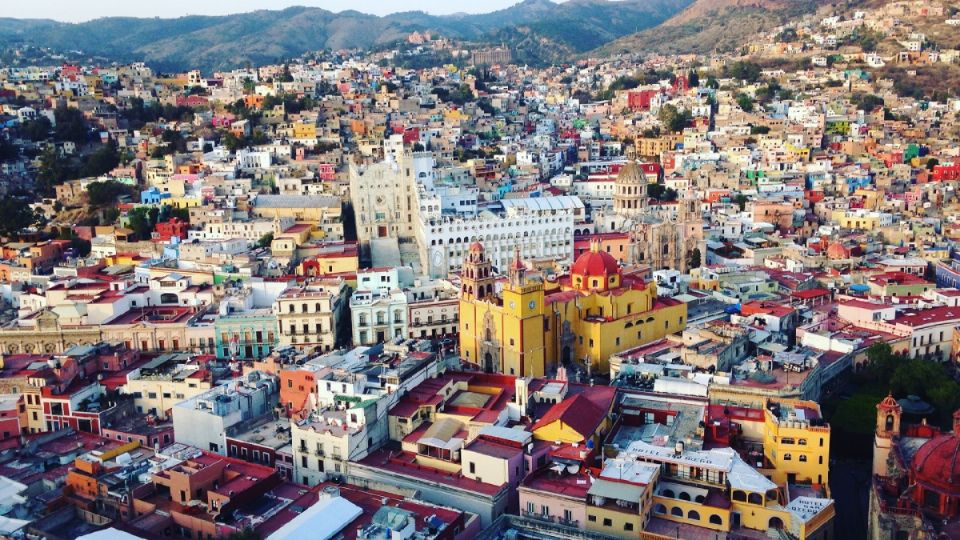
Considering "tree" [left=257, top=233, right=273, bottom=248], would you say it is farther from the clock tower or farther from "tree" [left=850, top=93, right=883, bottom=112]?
"tree" [left=850, top=93, right=883, bottom=112]

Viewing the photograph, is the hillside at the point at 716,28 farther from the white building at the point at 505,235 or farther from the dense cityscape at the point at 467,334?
the white building at the point at 505,235

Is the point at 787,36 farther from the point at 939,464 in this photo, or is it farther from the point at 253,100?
the point at 939,464

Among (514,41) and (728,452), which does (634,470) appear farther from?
(514,41)

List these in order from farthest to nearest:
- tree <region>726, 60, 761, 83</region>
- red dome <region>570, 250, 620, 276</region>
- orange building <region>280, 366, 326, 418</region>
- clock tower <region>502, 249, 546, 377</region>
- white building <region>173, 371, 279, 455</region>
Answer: tree <region>726, 60, 761, 83</region> < red dome <region>570, 250, 620, 276</region> < clock tower <region>502, 249, 546, 377</region> < orange building <region>280, 366, 326, 418</region> < white building <region>173, 371, 279, 455</region>

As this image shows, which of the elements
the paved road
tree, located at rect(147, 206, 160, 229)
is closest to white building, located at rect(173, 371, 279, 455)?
the paved road

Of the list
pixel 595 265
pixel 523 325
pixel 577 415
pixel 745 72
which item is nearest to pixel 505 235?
pixel 595 265

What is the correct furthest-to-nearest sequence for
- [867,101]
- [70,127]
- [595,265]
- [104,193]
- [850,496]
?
1. [867,101]
2. [70,127]
3. [104,193]
4. [595,265]
5. [850,496]
